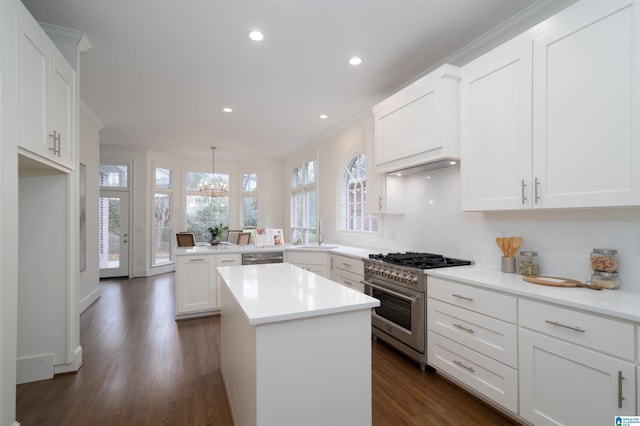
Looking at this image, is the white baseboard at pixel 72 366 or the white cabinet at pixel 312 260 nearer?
the white baseboard at pixel 72 366

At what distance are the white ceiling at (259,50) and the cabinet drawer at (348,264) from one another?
6.81 feet

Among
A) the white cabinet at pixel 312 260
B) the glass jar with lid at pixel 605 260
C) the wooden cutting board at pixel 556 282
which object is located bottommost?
the white cabinet at pixel 312 260

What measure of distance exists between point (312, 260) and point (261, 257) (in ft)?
2.37

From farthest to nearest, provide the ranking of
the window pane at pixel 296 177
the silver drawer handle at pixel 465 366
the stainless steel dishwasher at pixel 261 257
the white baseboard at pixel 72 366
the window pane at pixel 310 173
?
the window pane at pixel 296 177
the window pane at pixel 310 173
the stainless steel dishwasher at pixel 261 257
the white baseboard at pixel 72 366
the silver drawer handle at pixel 465 366

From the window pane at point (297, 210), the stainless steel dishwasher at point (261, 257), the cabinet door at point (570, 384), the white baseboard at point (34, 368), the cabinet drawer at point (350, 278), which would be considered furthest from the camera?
the window pane at point (297, 210)

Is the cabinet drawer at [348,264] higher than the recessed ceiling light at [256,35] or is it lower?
lower

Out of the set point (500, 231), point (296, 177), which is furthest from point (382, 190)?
point (296, 177)

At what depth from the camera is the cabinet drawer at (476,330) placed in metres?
1.97

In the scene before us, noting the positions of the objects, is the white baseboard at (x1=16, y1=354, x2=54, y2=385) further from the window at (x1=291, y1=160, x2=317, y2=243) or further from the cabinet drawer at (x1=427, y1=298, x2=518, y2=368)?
the window at (x1=291, y1=160, x2=317, y2=243)

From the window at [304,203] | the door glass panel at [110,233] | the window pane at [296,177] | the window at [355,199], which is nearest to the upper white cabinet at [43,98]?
the window at [355,199]

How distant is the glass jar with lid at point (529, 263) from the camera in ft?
7.56

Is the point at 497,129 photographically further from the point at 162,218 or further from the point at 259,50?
the point at 162,218

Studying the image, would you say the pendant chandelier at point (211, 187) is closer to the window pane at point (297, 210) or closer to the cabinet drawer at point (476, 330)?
the window pane at point (297, 210)

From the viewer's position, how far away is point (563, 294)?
5.81ft
